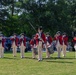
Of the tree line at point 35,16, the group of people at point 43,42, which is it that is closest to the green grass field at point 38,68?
the group of people at point 43,42

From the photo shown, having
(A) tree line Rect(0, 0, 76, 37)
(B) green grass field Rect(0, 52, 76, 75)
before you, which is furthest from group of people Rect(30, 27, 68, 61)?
(A) tree line Rect(0, 0, 76, 37)

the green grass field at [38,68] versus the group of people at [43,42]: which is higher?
the group of people at [43,42]

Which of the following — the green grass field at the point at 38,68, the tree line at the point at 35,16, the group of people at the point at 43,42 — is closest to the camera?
the green grass field at the point at 38,68

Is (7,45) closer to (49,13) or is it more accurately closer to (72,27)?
(49,13)

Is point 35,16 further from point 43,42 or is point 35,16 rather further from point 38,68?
point 38,68

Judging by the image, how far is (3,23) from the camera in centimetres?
5291

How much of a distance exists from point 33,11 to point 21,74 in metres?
38.0

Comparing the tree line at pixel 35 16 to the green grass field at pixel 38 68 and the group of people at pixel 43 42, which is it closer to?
the group of people at pixel 43 42

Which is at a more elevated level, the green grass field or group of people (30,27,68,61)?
group of people (30,27,68,61)

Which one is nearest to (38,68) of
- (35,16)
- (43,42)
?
(43,42)

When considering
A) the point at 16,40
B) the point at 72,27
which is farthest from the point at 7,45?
the point at 16,40

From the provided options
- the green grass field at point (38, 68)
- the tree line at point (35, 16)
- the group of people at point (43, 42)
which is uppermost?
the tree line at point (35, 16)

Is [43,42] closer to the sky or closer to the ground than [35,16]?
closer to the ground

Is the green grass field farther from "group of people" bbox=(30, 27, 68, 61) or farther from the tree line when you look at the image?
the tree line
